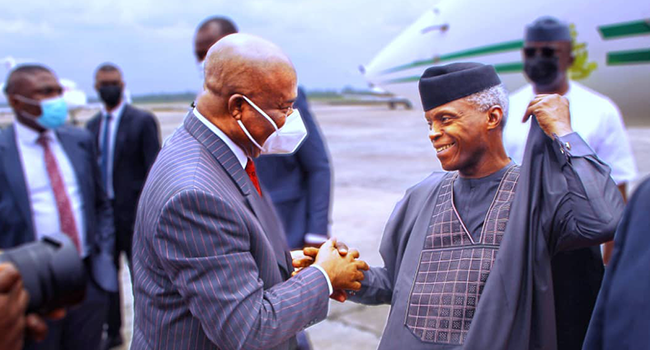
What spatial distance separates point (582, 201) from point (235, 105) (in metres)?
0.96

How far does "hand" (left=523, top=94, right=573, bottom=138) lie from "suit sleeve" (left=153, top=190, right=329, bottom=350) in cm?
88

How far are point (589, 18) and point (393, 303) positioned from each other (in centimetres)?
336

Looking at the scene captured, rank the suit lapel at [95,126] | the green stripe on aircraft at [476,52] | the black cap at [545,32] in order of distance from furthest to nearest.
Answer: the green stripe on aircraft at [476,52] → the suit lapel at [95,126] → the black cap at [545,32]

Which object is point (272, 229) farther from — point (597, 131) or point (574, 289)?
point (597, 131)

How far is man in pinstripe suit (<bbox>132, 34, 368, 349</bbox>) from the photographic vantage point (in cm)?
137

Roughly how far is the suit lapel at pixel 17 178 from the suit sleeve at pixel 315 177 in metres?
1.39

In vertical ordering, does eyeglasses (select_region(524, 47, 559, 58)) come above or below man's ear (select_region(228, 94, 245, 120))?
below

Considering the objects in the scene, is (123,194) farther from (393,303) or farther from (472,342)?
(472,342)

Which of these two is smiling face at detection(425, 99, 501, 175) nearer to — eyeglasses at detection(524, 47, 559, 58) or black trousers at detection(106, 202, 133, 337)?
eyeglasses at detection(524, 47, 559, 58)

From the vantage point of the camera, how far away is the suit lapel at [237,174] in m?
1.56

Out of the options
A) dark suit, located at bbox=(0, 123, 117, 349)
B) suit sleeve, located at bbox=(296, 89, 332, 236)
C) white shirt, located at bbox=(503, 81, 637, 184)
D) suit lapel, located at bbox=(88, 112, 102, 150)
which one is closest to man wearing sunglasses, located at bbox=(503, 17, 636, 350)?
white shirt, located at bbox=(503, 81, 637, 184)

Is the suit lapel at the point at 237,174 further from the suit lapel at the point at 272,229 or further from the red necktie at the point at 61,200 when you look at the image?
the red necktie at the point at 61,200

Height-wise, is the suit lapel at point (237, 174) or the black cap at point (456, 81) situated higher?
the black cap at point (456, 81)

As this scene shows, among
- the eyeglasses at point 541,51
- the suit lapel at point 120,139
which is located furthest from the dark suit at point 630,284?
the suit lapel at point 120,139
